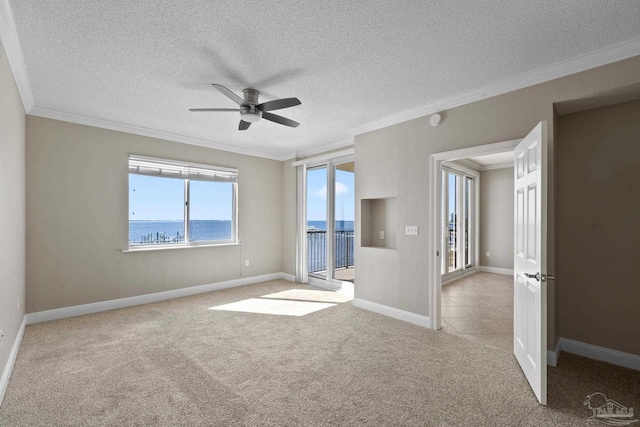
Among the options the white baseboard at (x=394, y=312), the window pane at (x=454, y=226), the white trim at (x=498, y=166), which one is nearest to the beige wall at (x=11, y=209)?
the white baseboard at (x=394, y=312)

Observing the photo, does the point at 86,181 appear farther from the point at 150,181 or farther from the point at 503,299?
the point at 503,299

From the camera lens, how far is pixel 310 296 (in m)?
4.89

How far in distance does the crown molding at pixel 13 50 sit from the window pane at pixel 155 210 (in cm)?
156

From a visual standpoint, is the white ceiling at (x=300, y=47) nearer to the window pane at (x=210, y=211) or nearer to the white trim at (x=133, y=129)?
the white trim at (x=133, y=129)

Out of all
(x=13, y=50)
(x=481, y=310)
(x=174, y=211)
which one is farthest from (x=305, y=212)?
(x=13, y=50)

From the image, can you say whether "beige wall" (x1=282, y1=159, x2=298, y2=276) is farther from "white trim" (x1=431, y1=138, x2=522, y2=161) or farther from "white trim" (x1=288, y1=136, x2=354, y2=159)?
"white trim" (x1=431, y1=138, x2=522, y2=161)

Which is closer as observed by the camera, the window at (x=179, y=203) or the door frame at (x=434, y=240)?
the door frame at (x=434, y=240)

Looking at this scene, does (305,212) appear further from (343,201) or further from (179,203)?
(179,203)

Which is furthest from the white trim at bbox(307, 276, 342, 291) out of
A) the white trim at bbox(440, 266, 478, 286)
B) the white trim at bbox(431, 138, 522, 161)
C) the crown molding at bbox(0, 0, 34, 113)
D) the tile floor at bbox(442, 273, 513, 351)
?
the crown molding at bbox(0, 0, 34, 113)

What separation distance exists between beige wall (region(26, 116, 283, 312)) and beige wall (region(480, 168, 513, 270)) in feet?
19.7

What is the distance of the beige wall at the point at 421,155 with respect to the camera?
8.41ft

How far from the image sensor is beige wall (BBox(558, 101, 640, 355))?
2.58 m

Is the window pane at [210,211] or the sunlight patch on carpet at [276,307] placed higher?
the window pane at [210,211]

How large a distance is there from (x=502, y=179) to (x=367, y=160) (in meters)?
4.28
